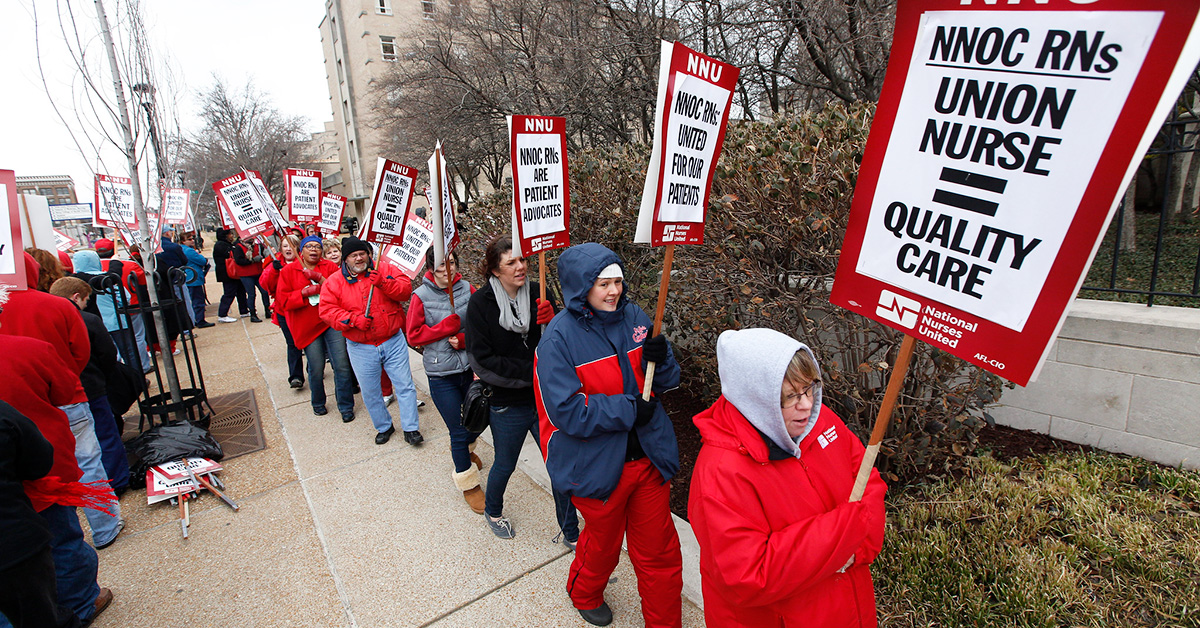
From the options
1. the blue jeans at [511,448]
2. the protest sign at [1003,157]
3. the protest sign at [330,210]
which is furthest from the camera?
the protest sign at [330,210]

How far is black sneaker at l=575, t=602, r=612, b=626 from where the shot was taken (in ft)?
9.16

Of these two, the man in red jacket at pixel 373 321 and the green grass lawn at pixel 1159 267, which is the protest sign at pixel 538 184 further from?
the green grass lawn at pixel 1159 267

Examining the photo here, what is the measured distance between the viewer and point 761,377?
165cm

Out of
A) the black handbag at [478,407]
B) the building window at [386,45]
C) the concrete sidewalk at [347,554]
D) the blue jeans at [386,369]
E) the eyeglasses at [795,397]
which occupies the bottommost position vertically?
the concrete sidewalk at [347,554]

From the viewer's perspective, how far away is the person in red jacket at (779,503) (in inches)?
63.1

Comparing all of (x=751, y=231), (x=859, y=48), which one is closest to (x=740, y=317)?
(x=751, y=231)

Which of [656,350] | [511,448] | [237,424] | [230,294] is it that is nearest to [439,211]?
[511,448]

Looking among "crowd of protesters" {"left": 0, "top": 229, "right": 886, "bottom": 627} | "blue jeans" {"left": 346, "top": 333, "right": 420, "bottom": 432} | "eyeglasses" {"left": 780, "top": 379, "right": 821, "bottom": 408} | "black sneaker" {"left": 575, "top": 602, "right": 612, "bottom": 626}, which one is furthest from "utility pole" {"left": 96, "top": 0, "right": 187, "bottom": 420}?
"eyeglasses" {"left": 780, "top": 379, "right": 821, "bottom": 408}

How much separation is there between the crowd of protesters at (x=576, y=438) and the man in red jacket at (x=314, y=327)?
0.74 metres

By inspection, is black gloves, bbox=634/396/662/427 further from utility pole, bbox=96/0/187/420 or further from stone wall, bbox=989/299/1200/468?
utility pole, bbox=96/0/187/420

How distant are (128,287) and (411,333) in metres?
5.09

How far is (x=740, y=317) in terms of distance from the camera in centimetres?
370

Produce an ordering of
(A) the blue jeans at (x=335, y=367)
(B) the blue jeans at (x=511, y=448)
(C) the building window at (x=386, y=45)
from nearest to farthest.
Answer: (B) the blue jeans at (x=511, y=448) → (A) the blue jeans at (x=335, y=367) → (C) the building window at (x=386, y=45)

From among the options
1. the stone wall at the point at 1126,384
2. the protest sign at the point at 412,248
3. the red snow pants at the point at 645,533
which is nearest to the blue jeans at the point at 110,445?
the protest sign at the point at 412,248
